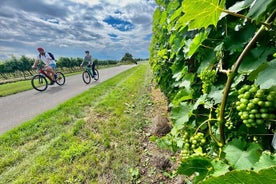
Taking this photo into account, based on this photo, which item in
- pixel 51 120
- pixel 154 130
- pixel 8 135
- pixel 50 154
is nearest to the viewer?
pixel 50 154

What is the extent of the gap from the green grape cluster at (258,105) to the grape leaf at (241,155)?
19cm

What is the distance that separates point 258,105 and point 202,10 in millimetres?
403

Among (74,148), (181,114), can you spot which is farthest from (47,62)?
(181,114)

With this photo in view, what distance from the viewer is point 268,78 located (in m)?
0.65

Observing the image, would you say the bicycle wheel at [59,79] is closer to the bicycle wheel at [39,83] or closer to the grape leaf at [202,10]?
the bicycle wheel at [39,83]

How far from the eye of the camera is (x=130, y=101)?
7590mm

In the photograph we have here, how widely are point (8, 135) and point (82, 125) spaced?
63.1 inches

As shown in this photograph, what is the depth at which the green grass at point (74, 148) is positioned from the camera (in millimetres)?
3160

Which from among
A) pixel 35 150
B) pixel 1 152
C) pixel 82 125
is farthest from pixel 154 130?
pixel 1 152

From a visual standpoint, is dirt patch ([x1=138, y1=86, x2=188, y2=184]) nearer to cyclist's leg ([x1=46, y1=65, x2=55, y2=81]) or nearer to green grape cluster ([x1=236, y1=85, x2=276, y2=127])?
green grape cluster ([x1=236, y1=85, x2=276, y2=127])

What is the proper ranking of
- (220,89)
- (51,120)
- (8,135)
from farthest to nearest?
(51,120) → (8,135) → (220,89)

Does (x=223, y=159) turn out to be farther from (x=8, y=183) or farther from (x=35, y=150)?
(x=35, y=150)

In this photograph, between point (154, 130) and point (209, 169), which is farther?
point (154, 130)

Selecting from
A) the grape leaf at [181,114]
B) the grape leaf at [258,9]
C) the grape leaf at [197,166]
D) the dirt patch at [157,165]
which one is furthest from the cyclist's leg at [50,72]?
the grape leaf at [258,9]
